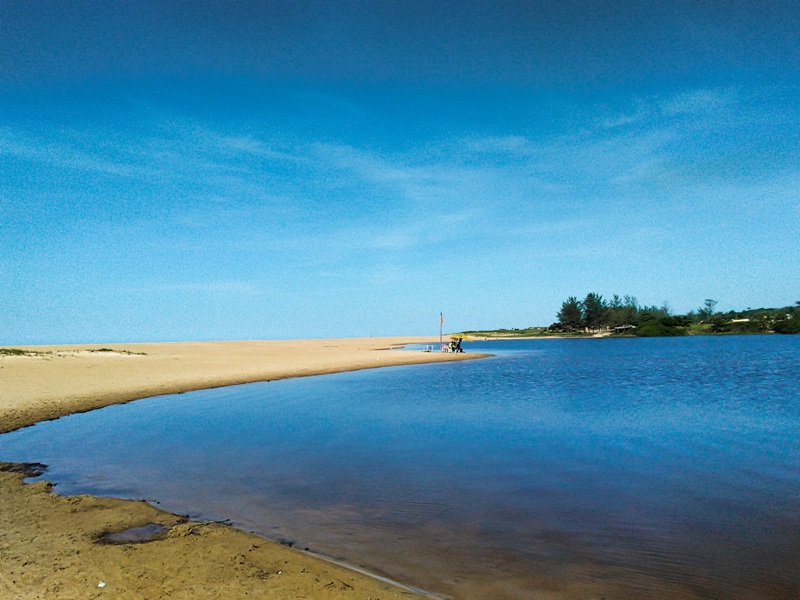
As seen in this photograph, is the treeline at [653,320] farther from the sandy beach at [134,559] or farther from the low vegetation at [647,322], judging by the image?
the sandy beach at [134,559]

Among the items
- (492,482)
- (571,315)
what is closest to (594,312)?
(571,315)

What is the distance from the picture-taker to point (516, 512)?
8.59 metres

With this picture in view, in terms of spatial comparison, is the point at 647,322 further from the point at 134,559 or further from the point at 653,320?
the point at 134,559

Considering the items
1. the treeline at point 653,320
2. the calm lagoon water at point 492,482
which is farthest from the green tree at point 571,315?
the calm lagoon water at point 492,482

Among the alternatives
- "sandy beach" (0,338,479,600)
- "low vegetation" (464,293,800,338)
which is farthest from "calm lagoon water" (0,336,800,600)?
"low vegetation" (464,293,800,338)

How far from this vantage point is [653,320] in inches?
6476

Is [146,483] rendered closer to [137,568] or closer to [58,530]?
[58,530]

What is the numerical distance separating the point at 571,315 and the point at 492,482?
179 m

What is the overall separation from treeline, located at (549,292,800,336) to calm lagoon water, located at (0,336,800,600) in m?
157

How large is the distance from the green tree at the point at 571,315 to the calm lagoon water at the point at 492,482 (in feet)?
528

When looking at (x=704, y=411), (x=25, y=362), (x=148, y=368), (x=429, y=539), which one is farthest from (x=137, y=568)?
(x=25, y=362)

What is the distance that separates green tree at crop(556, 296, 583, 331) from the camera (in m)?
176

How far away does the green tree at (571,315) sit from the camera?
17600 centimetres

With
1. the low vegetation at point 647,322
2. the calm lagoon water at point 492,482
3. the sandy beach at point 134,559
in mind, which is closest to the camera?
the sandy beach at point 134,559
